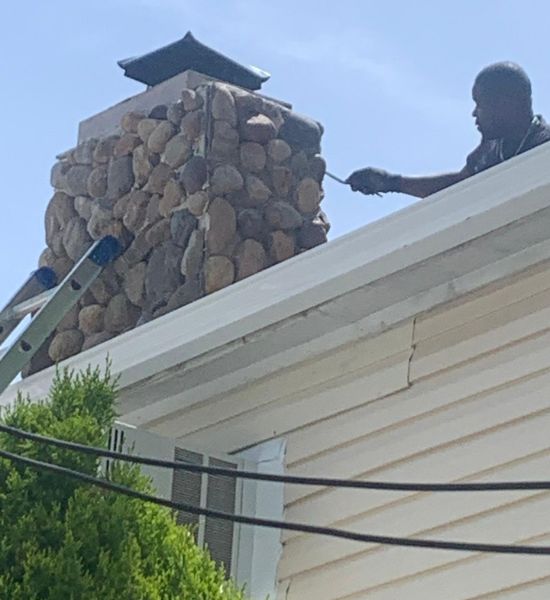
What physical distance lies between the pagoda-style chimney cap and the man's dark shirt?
2.38 m

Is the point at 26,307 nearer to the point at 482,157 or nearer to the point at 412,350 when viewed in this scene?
the point at 412,350

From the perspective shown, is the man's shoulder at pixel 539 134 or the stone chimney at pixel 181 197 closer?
the man's shoulder at pixel 539 134

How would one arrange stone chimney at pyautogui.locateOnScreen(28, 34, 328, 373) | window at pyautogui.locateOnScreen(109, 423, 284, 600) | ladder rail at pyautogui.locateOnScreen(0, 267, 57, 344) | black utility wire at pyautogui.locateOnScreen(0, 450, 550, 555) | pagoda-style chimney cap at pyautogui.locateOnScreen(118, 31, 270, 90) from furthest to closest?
pagoda-style chimney cap at pyautogui.locateOnScreen(118, 31, 270, 90), stone chimney at pyautogui.locateOnScreen(28, 34, 328, 373), ladder rail at pyautogui.locateOnScreen(0, 267, 57, 344), window at pyautogui.locateOnScreen(109, 423, 284, 600), black utility wire at pyautogui.locateOnScreen(0, 450, 550, 555)

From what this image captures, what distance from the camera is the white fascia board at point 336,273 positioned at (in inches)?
176

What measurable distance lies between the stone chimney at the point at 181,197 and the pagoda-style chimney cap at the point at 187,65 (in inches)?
0.5

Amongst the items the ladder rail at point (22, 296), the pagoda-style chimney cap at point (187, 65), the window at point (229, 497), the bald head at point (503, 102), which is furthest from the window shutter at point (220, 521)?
the pagoda-style chimney cap at point (187, 65)

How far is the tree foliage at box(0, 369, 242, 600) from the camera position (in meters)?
3.99

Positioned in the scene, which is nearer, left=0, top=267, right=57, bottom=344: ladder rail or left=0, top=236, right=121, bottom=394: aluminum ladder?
left=0, top=236, right=121, bottom=394: aluminum ladder

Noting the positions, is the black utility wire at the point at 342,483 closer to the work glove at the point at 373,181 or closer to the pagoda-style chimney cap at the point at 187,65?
the work glove at the point at 373,181

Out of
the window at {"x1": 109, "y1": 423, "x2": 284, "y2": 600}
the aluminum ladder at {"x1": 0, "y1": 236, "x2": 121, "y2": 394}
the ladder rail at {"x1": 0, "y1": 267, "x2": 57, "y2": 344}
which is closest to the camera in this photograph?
the window at {"x1": 109, "y1": 423, "x2": 284, "y2": 600}

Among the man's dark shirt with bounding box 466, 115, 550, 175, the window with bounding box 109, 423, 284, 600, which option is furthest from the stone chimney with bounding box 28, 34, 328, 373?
the window with bounding box 109, 423, 284, 600

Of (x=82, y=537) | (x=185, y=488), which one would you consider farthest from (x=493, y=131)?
(x=82, y=537)

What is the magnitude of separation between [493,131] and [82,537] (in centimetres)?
320

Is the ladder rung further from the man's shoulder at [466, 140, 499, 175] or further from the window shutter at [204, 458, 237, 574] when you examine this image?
the man's shoulder at [466, 140, 499, 175]
